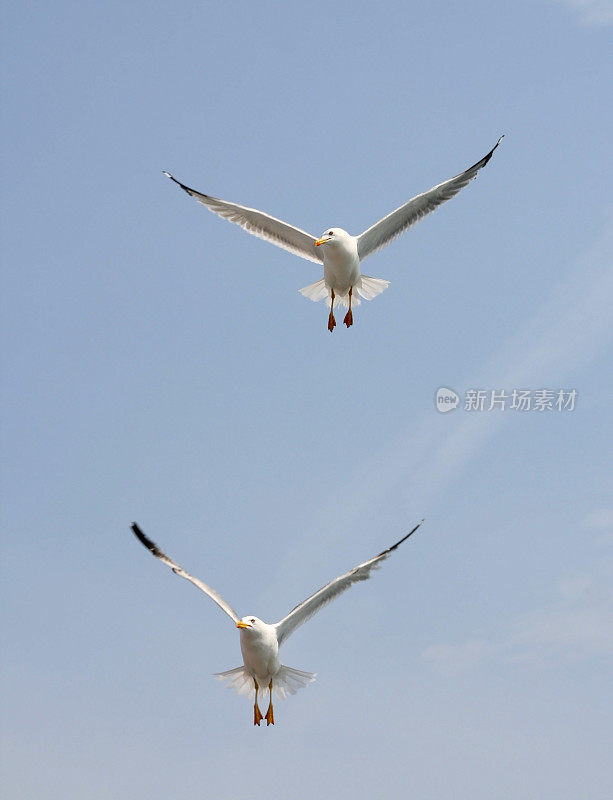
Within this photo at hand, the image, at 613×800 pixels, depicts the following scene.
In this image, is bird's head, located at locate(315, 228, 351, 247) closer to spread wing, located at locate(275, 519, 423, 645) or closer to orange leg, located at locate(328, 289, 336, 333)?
orange leg, located at locate(328, 289, 336, 333)

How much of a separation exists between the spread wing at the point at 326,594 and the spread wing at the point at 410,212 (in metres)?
3.52

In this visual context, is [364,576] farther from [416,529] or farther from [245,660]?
[245,660]

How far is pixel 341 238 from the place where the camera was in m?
12.5

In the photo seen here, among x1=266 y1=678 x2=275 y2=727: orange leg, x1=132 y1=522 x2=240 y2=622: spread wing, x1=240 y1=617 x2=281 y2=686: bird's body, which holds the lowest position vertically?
x1=266 y1=678 x2=275 y2=727: orange leg

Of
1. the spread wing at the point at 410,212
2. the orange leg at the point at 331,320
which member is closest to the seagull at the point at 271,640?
the orange leg at the point at 331,320

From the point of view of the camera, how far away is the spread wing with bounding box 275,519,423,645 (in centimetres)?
1091

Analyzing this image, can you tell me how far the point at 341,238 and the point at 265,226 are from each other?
4.29 ft

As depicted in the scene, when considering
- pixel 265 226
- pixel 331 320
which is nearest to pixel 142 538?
pixel 331 320

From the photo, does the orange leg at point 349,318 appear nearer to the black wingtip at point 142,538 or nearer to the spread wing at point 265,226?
the spread wing at point 265,226

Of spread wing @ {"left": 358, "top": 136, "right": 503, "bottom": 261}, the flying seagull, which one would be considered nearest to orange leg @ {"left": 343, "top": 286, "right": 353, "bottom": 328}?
the flying seagull

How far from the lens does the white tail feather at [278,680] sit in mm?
11500

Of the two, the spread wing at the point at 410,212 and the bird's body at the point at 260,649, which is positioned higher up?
the spread wing at the point at 410,212

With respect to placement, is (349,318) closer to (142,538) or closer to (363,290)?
(363,290)

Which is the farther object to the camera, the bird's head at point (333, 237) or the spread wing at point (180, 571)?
the bird's head at point (333, 237)
